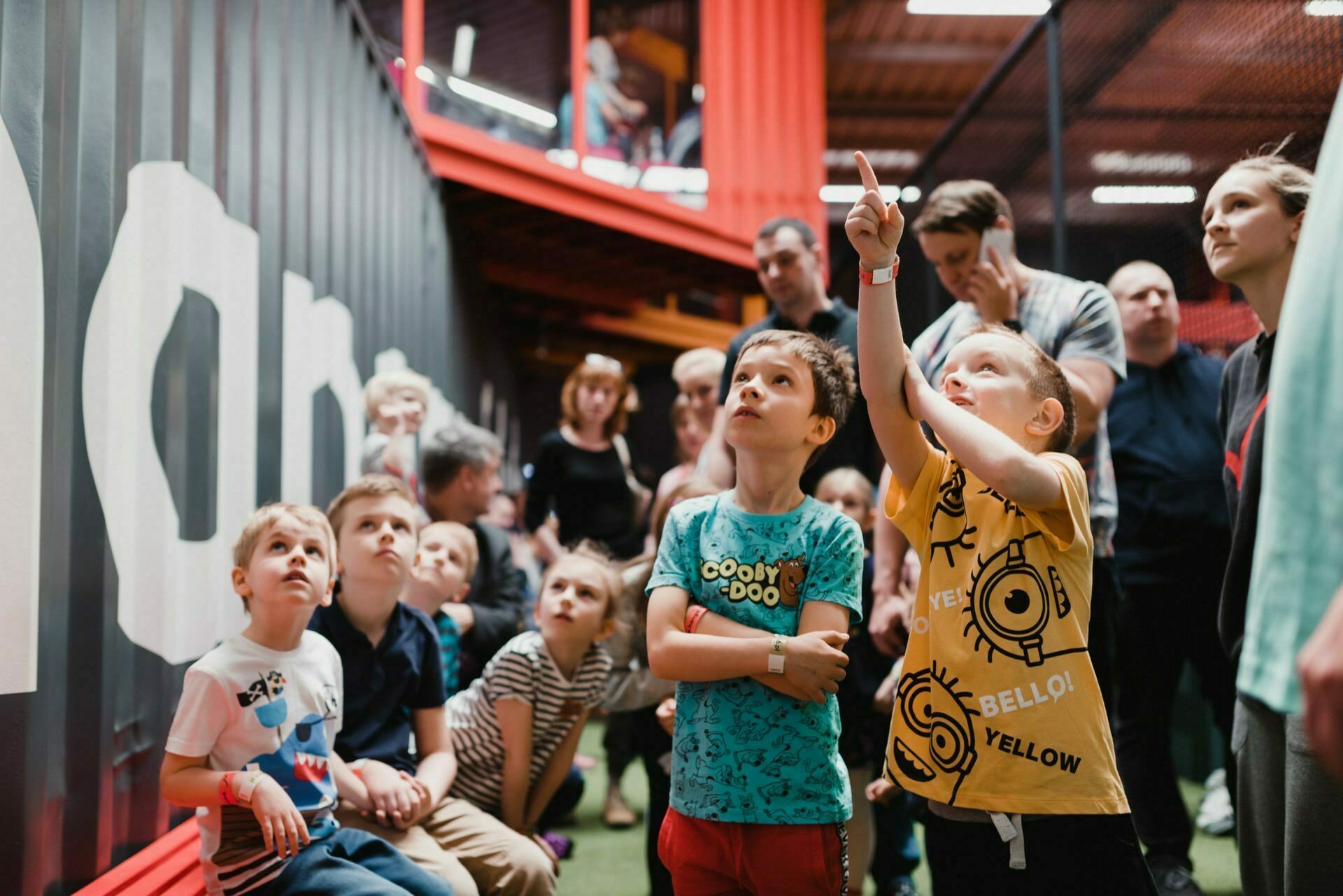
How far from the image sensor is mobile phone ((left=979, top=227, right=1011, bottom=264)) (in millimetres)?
2281

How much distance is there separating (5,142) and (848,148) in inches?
515

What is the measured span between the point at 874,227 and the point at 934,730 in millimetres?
749

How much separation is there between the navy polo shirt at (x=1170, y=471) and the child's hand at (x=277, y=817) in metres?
2.36

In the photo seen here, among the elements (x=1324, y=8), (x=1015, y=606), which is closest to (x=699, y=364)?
(x=1324, y=8)

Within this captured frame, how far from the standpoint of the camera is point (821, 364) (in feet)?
5.67

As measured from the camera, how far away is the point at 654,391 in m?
10.9

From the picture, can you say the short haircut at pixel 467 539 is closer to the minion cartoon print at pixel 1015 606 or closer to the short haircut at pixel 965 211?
the short haircut at pixel 965 211

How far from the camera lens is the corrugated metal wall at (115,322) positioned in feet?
5.08

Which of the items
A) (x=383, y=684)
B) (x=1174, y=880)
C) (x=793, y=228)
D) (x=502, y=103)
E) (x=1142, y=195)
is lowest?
(x=1174, y=880)

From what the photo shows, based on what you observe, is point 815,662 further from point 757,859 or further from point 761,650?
point 757,859

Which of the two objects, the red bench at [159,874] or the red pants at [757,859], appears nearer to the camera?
the red pants at [757,859]

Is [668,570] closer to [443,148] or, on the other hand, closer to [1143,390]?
[1143,390]

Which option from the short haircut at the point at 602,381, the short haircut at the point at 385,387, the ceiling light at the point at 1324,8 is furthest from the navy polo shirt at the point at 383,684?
the ceiling light at the point at 1324,8

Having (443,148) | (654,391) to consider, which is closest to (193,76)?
(443,148)
